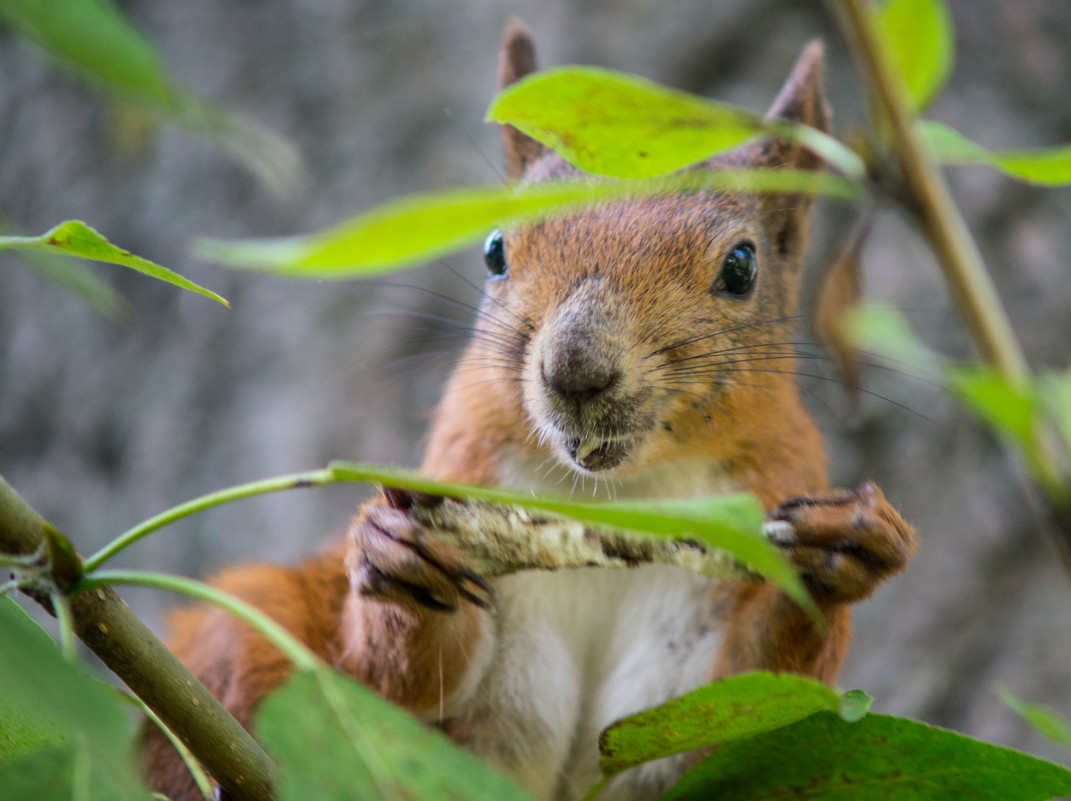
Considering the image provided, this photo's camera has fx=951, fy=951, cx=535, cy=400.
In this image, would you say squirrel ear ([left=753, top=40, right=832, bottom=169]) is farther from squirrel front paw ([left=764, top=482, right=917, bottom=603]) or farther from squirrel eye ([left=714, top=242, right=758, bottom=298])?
squirrel front paw ([left=764, top=482, right=917, bottom=603])

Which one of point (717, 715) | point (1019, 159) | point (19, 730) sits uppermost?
point (1019, 159)

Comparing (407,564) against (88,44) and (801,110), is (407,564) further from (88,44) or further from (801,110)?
(801,110)

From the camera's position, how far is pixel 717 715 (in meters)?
0.56

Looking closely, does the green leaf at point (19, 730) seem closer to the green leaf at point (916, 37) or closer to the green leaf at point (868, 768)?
the green leaf at point (868, 768)

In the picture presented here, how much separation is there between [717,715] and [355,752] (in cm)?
25

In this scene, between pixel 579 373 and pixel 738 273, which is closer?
pixel 579 373

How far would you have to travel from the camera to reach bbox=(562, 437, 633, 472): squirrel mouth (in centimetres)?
89

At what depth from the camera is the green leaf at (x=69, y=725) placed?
0.95 feet

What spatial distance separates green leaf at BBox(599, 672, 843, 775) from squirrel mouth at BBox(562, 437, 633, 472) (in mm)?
322

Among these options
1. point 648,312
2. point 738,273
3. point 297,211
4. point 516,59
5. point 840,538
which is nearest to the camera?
point 840,538

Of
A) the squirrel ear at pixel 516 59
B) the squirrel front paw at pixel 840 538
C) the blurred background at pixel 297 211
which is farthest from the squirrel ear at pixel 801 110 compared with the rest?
the blurred background at pixel 297 211

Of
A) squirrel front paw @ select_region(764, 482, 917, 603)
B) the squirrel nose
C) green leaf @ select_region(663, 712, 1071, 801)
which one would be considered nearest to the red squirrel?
the squirrel nose

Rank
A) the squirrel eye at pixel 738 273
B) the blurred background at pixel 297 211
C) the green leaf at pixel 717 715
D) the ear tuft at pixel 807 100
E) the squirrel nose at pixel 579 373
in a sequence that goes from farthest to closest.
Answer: the blurred background at pixel 297 211
the ear tuft at pixel 807 100
the squirrel eye at pixel 738 273
the squirrel nose at pixel 579 373
the green leaf at pixel 717 715

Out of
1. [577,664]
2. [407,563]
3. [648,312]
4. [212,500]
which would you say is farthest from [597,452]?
[212,500]
